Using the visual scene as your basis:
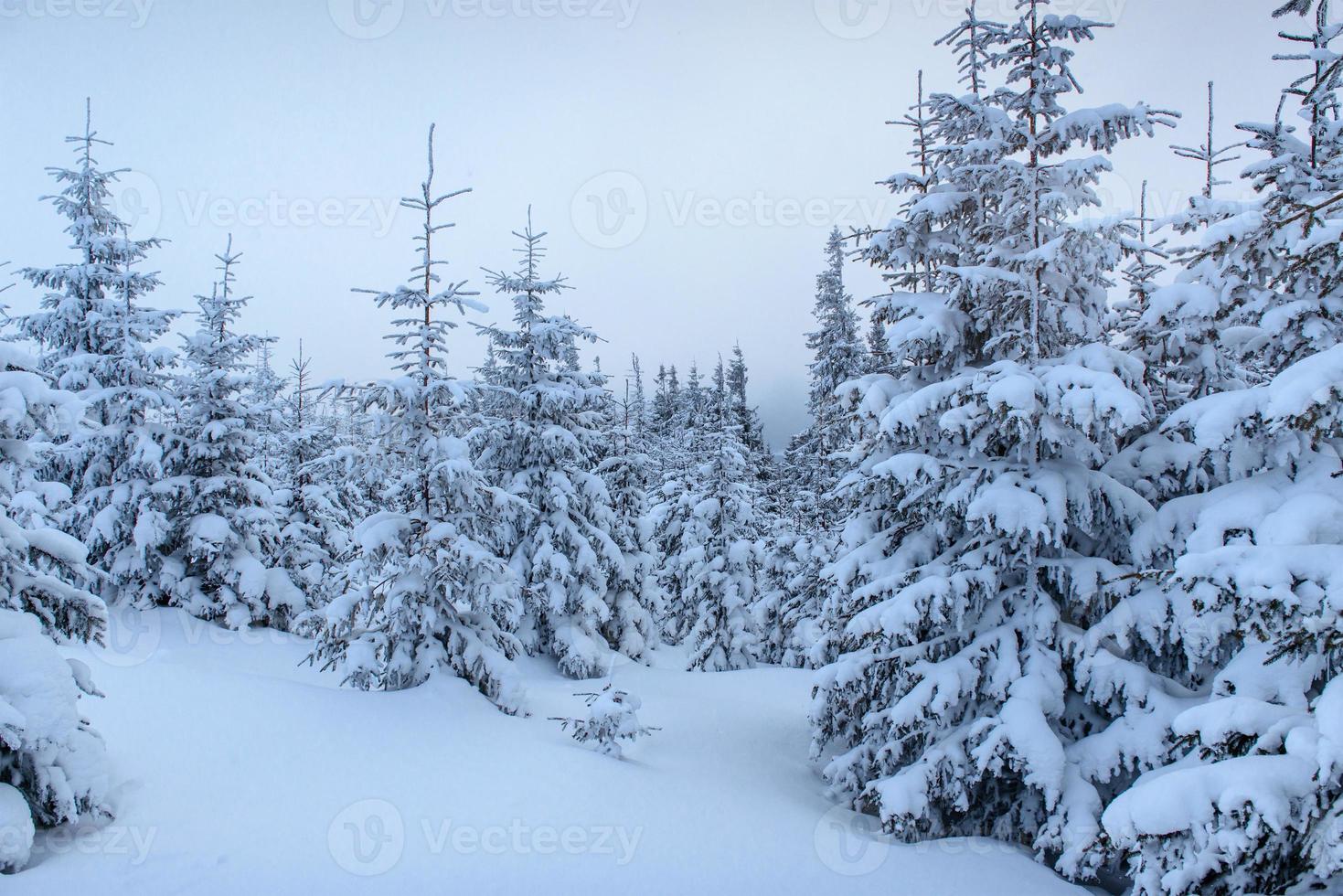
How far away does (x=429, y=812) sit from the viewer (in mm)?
7848

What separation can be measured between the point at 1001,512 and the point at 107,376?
2037cm

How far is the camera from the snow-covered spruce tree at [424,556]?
37.3 ft

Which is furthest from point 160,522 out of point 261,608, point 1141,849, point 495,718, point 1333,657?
point 1333,657

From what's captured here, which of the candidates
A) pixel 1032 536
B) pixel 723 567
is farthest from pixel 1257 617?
pixel 723 567

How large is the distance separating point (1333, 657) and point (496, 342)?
18766 mm

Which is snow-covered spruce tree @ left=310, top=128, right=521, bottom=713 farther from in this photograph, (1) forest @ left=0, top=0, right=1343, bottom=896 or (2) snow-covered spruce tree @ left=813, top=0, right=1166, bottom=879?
(2) snow-covered spruce tree @ left=813, top=0, right=1166, bottom=879

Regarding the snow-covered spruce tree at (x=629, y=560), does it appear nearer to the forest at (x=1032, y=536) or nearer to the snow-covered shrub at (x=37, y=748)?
the forest at (x=1032, y=536)

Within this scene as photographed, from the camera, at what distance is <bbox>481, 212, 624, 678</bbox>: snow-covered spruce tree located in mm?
19891

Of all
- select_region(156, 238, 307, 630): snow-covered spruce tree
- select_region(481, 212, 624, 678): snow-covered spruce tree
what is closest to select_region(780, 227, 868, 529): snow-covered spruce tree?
select_region(481, 212, 624, 678): snow-covered spruce tree

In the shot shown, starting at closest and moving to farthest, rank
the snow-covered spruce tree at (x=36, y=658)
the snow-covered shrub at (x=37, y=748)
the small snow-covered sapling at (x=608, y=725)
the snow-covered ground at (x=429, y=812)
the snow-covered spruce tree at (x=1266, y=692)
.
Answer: the snow-covered spruce tree at (x=1266, y=692)
the snow-covered shrub at (x=37, y=748)
the snow-covered spruce tree at (x=36, y=658)
the snow-covered ground at (x=429, y=812)
the small snow-covered sapling at (x=608, y=725)

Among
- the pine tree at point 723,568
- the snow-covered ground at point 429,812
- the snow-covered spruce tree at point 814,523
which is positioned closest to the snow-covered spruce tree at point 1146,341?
the snow-covered ground at point 429,812

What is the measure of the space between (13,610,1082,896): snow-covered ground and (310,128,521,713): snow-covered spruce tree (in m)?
0.58

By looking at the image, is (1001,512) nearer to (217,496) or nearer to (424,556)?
(424,556)

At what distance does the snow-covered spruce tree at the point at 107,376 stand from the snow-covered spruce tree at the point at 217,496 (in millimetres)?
563
